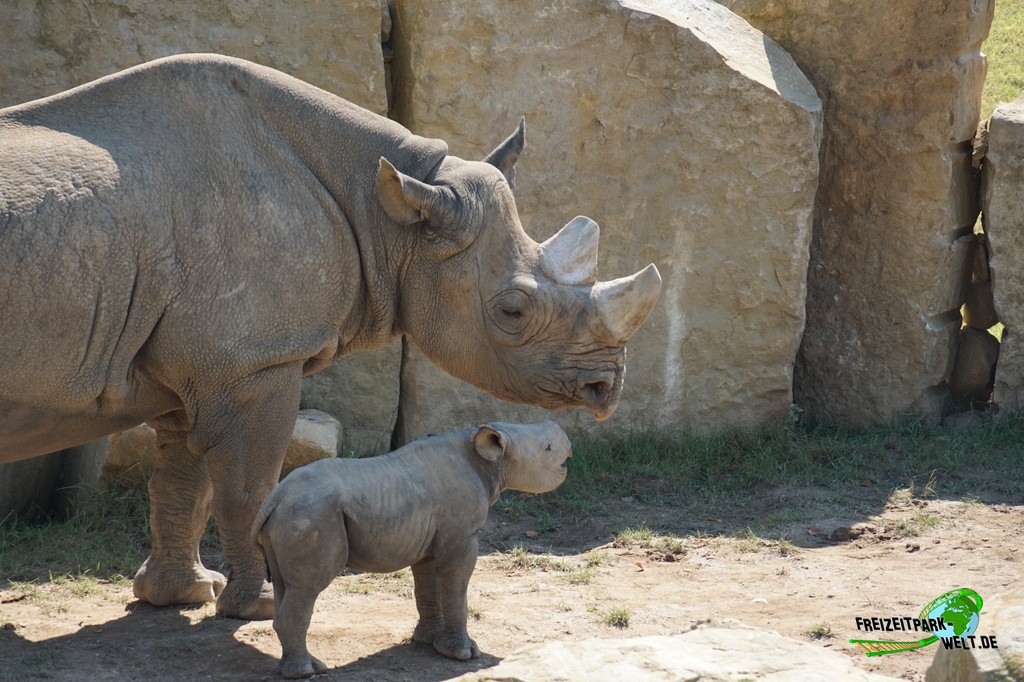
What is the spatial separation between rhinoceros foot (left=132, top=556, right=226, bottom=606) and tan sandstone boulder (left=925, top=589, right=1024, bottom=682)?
12.2 ft

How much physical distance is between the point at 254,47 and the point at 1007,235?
209 inches

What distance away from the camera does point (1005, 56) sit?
14625mm

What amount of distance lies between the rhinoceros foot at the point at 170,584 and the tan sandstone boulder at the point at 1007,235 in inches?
230

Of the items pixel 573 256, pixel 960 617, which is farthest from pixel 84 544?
pixel 960 617

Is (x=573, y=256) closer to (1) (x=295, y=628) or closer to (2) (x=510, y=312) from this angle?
(2) (x=510, y=312)

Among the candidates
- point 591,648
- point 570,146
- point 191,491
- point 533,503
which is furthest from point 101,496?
point 591,648

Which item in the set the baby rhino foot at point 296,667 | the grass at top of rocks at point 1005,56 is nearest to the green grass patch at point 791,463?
the baby rhino foot at point 296,667

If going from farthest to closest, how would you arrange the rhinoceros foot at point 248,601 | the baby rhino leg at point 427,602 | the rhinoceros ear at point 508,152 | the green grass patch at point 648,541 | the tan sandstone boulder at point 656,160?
the tan sandstone boulder at point 656,160 → the green grass patch at point 648,541 → the rhinoceros ear at point 508,152 → the rhinoceros foot at point 248,601 → the baby rhino leg at point 427,602

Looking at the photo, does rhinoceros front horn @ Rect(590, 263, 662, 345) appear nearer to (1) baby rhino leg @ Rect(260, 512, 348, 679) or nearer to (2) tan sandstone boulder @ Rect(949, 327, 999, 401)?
(1) baby rhino leg @ Rect(260, 512, 348, 679)

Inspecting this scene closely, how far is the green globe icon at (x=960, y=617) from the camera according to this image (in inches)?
178

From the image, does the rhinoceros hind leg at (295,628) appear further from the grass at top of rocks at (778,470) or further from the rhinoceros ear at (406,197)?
the grass at top of rocks at (778,470)

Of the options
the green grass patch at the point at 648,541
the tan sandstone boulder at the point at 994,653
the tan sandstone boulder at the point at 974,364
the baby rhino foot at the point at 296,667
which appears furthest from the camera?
the tan sandstone boulder at the point at 974,364

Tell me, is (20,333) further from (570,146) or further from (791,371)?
(791,371)

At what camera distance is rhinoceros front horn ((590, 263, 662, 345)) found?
5.89m
